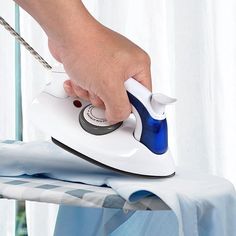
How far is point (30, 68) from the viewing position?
191cm

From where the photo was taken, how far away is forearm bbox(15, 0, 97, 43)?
838 millimetres

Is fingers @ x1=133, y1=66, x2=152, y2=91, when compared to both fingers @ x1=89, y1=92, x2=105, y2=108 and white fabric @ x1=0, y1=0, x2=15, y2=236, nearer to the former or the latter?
fingers @ x1=89, y1=92, x2=105, y2=108

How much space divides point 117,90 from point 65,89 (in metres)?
0.20

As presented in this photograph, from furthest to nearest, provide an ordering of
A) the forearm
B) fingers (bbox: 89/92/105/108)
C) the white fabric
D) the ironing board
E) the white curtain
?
the white fabric
the white curtain
fingers (bbox: 89/92/105/108)
the forearm
the ironing board

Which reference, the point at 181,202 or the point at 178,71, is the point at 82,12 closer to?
the point at 181,202

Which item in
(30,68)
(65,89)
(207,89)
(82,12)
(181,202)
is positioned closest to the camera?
(181,202)

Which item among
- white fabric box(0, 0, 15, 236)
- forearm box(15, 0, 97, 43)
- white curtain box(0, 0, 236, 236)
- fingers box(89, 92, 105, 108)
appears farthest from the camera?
white fabric box(0, 0, 15, 236)

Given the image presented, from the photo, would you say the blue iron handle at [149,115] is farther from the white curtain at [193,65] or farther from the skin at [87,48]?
the white curtain at [193,65]

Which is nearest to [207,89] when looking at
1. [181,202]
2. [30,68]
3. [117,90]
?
[30,68]

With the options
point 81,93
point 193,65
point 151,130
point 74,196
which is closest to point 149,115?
point 151,130

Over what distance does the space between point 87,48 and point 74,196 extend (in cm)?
24

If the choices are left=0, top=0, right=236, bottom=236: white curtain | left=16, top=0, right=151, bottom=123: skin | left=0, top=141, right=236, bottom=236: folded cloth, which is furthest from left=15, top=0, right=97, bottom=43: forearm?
left=0, top=0, right=236, bottom=236: white curtain

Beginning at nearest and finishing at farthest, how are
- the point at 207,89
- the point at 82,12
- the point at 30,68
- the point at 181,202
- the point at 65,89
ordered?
the point at 181,202 < the point at 82,12 < the point at 65,89 < the point at 207,89 < the point at 30,68

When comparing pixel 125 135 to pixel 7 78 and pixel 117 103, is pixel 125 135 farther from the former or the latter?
pixel 7 78
